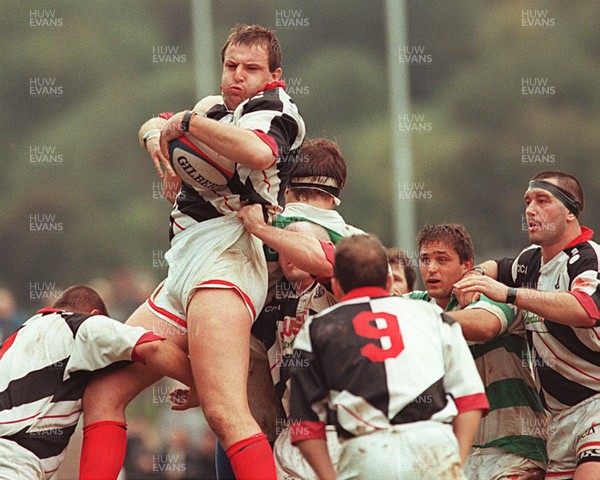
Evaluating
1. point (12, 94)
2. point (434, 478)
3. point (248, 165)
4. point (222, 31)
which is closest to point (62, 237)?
point (12, 94)

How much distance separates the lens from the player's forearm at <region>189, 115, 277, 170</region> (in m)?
5.00

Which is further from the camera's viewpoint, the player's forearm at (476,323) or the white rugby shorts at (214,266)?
the player's forearm at (476,323)

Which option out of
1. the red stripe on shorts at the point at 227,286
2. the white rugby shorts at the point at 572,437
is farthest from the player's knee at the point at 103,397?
the white rugby shorts at the point at 572,437

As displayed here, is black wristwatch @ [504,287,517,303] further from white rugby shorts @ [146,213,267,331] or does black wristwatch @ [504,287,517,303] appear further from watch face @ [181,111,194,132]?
watch face @ [181,111,194,132]

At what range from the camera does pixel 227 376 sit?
5.04 m

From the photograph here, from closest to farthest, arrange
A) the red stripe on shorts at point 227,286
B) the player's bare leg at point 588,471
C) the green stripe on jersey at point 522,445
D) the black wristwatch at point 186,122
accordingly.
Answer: the black wristwatch at point 186,122
the red stripe on shorts at point 227,286
the player's bare leg at point 588,471
the green stripe on jersey at point 522,445

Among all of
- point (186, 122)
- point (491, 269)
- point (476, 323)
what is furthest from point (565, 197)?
point (186, 122)

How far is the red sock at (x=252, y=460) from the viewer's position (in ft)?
16.2

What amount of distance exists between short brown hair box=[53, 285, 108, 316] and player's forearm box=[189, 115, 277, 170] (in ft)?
3.94

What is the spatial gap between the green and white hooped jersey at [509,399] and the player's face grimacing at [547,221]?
1.38 ft

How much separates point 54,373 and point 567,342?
2.65 m

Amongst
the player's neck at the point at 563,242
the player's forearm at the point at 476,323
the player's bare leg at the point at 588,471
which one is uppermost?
the player's neck at the point at 563,242

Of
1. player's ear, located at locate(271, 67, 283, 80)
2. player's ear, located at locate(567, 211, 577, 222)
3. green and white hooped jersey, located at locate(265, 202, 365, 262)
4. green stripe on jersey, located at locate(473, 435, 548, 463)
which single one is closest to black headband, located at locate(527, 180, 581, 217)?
player's ear, located at locate(567, 211, 577, 222)

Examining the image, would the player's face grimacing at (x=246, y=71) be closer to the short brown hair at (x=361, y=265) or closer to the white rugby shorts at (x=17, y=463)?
the short brown hair at (x=361, y=265)
